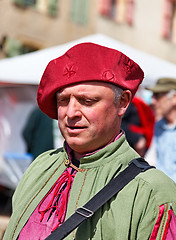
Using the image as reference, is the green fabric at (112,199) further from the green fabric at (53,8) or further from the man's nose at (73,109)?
the green fabric at (53,8)

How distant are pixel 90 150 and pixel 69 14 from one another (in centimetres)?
1523

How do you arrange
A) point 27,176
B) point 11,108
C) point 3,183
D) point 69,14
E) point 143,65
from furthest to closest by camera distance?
point 69,14
point 11,108
point 3,183
point 143,65
point 27,176

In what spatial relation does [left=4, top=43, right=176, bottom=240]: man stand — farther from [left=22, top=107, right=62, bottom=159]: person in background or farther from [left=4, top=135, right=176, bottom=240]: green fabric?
[left=22, top=107, right=62, bottom=159]: person in background

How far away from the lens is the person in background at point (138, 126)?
495 cm

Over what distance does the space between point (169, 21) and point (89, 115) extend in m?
19.4

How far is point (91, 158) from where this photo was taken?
83.7 inches

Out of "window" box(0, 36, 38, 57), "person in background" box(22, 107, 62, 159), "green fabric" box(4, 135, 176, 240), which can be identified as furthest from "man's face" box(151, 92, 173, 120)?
"window" box(0, 36, 38, 57)

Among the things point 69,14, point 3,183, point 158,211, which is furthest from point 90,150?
point 69,14

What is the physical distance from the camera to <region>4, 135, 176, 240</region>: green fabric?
1.90m

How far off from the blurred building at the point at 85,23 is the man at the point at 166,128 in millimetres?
10198

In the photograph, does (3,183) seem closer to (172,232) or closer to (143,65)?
(143,65)

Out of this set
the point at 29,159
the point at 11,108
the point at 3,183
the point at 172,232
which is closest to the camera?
the point at 172,232

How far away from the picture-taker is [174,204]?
193 cm

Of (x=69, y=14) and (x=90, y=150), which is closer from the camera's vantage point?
(x=90, y=150)
